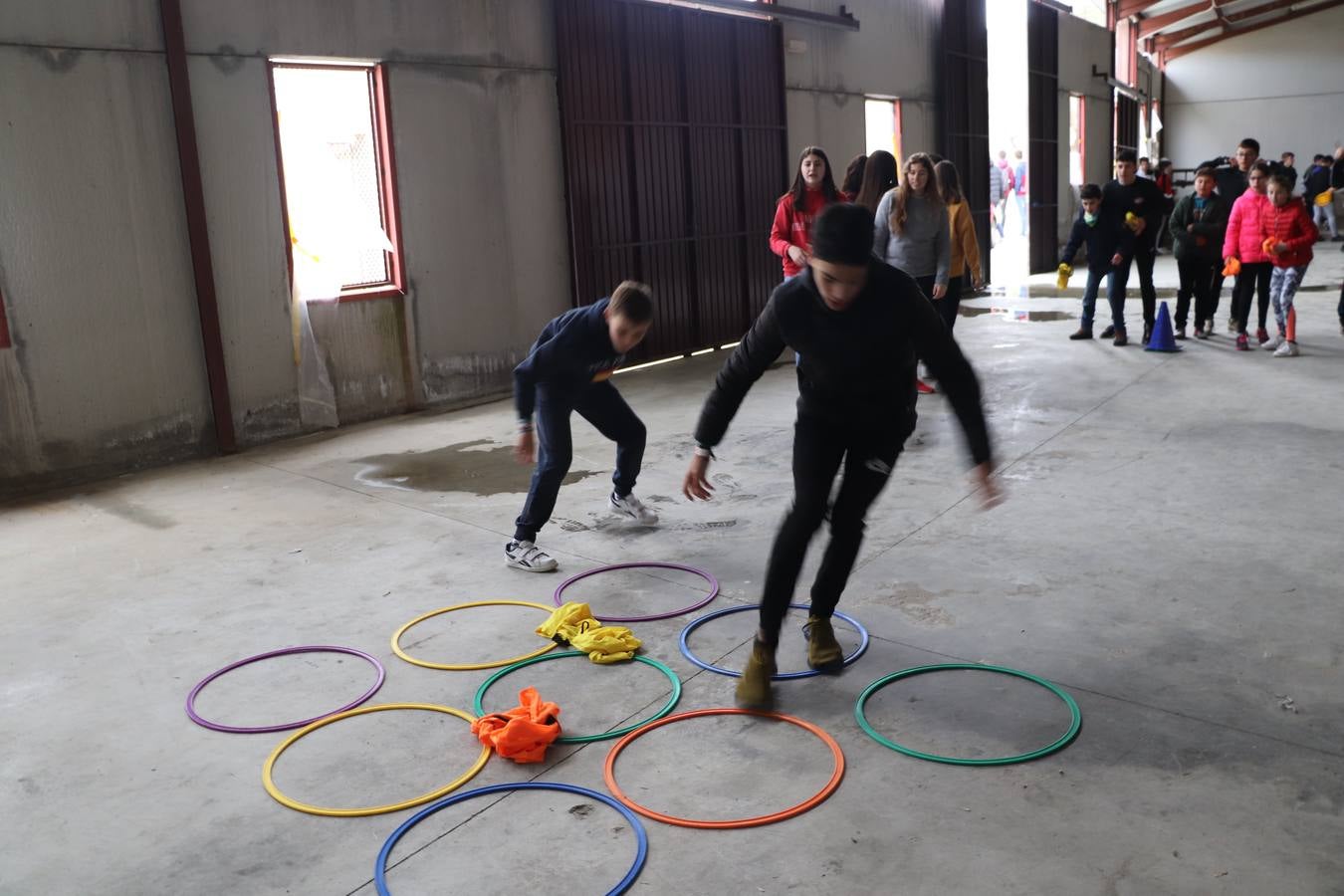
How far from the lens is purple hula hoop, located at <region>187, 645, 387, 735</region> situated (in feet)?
11.2

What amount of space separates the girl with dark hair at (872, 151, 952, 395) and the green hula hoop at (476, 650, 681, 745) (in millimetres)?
3931

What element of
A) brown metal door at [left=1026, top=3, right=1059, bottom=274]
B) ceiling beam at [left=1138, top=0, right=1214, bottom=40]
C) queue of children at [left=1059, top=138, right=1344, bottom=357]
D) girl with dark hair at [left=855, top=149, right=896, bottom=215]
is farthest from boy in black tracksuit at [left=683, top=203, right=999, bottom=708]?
ceiling beam at [left=1138, top=0, right=1214, bottom=40]

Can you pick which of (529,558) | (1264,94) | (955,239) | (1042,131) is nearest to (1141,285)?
(955,239)

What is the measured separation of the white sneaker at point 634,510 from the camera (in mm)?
5348

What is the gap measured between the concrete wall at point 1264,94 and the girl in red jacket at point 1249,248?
20078 millimetres

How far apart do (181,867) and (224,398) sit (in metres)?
5.09

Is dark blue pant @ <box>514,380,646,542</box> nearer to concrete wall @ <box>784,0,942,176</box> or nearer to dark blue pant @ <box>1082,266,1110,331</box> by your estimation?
dark blue pant @ <box>1082,266,1110,331</box>

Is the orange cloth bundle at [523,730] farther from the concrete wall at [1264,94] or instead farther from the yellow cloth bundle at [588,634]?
the concrete wall at [1264,94]

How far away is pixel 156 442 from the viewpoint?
A: 7.04 m

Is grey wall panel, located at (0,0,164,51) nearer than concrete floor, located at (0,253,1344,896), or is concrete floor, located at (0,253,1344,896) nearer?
concrete floor, located at (0,253,1344,896)

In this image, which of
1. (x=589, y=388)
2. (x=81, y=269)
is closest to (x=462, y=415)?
(x=81, y=269)

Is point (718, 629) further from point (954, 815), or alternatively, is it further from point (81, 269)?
point (81, 269)

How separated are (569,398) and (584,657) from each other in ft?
4.28

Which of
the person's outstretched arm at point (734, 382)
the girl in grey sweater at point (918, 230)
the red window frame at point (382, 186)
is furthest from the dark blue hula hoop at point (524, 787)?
the red window frame at point (382, 186)
